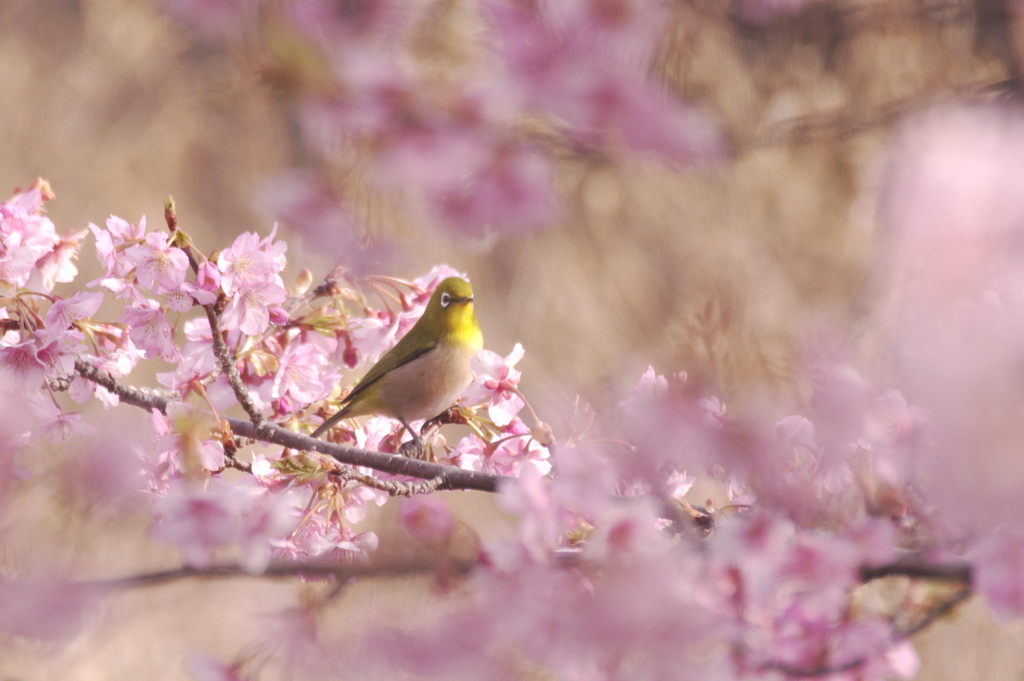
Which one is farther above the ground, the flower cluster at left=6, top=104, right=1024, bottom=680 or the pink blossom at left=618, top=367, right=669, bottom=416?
the pink blossom at left=618, top=367, right=669, bottom=416

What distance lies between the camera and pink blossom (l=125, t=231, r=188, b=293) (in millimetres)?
774

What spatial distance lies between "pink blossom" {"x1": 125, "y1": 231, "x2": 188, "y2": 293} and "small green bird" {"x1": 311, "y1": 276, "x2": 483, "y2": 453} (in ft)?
0.89

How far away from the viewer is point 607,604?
1.66ft

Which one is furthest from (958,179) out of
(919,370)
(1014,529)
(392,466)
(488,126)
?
(392,466)

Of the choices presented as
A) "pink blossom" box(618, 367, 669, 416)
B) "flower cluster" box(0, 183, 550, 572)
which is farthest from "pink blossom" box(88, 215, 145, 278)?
"pink blossom" box(618, 367, 669, 416)

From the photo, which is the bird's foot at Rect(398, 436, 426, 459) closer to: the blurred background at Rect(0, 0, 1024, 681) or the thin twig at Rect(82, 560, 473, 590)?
the thin twig at Rect(82, 560, 473, 590)

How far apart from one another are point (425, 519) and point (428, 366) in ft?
1.70

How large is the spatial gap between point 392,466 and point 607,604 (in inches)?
12.6

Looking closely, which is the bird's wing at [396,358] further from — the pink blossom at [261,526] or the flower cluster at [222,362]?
the pink blossom at [261,526]

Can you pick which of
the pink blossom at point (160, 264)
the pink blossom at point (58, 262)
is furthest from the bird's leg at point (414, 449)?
the pink blossom at point (58, 262)

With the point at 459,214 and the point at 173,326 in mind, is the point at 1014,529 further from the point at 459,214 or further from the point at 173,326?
the point at 173,326

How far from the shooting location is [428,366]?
1.08 m

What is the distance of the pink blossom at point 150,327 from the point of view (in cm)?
83

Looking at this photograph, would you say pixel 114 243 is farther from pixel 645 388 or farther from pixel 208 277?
pixel 645 388
